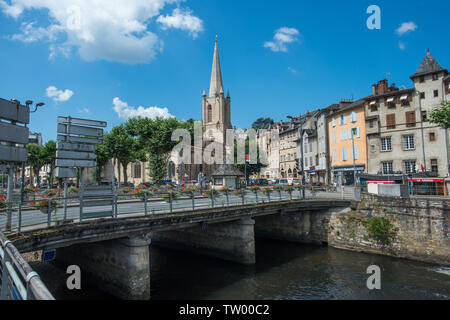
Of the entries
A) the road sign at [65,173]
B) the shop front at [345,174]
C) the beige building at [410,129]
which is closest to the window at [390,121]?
the beige building at [410,129]

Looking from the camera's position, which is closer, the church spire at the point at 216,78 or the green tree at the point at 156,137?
the green tree at the point at 156,137

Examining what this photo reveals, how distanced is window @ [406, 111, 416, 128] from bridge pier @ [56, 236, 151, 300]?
32474 millimetres

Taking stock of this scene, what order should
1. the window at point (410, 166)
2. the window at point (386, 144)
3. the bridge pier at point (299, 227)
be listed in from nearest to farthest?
1. the bridge pier at point (299, 227)
2. the window at point (410, 166)
3. the window at point (386, 144)

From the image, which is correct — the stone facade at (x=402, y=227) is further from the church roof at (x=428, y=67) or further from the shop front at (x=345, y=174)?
the church roof at (x=428, y=67)

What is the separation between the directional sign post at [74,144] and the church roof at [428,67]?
34.4 meters

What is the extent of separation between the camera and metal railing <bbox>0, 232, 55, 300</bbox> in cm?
268

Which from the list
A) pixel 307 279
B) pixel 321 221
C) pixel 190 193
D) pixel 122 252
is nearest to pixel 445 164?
pixel 321 221

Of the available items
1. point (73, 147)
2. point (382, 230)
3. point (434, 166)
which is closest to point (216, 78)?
point (434, 166)

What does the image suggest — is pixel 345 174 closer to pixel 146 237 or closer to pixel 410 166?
Result: pixel 410 166

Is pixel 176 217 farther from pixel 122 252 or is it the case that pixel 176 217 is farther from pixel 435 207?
pixel 435 207

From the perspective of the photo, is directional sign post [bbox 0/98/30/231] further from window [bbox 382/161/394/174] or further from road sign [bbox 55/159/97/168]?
window [bbox 382/161/394/174]

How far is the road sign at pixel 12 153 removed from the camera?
975 cm

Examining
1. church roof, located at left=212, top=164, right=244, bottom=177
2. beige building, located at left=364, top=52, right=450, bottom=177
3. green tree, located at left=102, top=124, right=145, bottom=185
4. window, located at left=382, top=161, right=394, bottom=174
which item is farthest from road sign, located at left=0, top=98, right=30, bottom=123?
green tree, located at left=102, top=124, right=145, bottom=185

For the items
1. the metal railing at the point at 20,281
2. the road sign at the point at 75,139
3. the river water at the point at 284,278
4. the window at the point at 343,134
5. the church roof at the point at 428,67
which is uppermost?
the church roof at the point at 428,67
